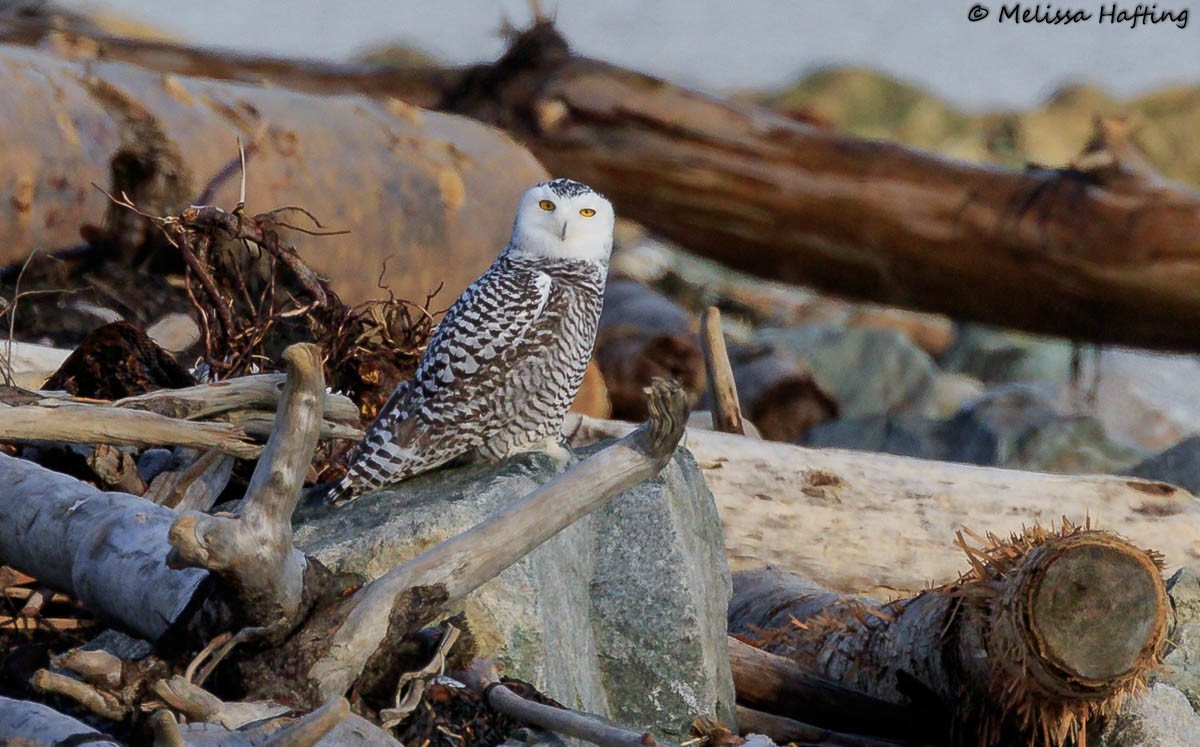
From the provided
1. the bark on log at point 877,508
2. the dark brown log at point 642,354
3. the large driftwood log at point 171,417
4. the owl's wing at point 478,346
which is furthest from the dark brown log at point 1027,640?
the dark brown log at point 642,354

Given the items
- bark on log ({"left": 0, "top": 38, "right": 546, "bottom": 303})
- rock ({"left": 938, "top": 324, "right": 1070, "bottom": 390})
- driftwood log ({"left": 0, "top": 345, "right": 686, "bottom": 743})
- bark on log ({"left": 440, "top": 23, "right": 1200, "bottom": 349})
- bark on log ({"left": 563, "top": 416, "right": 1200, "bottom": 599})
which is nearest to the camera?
driftwood log ({"left": 0, "top": 345, "right": 686, "bottom": 743})

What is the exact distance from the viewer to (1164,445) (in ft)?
39.5

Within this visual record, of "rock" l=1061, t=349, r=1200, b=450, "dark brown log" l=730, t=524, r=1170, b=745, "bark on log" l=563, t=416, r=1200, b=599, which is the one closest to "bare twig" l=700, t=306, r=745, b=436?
"bark on log" l=563, t=416, r=1200, b=599

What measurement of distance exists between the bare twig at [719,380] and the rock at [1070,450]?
12.4 ft

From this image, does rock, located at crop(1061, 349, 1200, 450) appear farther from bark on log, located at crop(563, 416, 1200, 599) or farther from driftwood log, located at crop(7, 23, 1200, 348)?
bark on log, located at crop(563, 416, 1200, 599)

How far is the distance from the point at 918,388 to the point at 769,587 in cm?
789

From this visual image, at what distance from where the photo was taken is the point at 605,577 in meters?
4.05

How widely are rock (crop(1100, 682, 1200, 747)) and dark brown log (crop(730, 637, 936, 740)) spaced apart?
57 centimetres

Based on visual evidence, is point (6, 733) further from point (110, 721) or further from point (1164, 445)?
point (1164, 445)

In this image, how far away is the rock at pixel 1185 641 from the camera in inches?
175

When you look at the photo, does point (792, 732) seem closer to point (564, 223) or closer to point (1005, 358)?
point (564, 223)

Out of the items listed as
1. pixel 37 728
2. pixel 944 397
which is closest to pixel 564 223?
pixel 37 728

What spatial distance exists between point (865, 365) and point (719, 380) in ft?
22.4

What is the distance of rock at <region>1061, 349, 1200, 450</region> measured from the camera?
1216 cm
